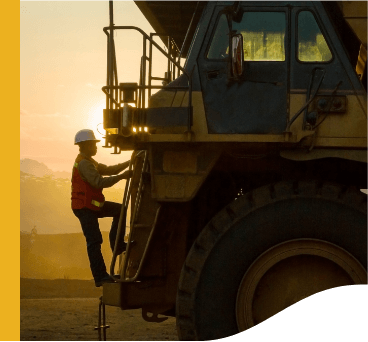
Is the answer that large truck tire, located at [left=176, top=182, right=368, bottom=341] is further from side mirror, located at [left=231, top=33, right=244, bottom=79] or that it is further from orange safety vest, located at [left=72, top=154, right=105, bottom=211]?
orange safety vest, located at [left=72, top=154, right=105, bottom=211]

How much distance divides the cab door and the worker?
1.43 metres

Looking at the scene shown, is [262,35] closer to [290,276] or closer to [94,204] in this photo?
[290,276]

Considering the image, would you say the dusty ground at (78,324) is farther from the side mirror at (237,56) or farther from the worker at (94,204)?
the side mirror at (237,56)

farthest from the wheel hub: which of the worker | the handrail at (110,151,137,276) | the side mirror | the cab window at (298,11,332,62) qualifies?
the worker

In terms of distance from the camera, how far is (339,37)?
4531 millimetres

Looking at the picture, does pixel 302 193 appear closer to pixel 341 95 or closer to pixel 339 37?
pixel 341 95

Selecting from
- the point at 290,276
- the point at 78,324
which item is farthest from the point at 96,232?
the point at 290,276

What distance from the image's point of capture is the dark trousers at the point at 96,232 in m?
5.48

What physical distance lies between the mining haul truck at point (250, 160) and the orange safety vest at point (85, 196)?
1069 millimetres

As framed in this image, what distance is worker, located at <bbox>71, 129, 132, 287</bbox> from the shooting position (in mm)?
5504

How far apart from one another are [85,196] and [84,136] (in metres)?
0.76

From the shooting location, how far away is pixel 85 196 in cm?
573

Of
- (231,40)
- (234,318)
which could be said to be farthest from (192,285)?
(231,40)

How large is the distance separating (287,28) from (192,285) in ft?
6.90
